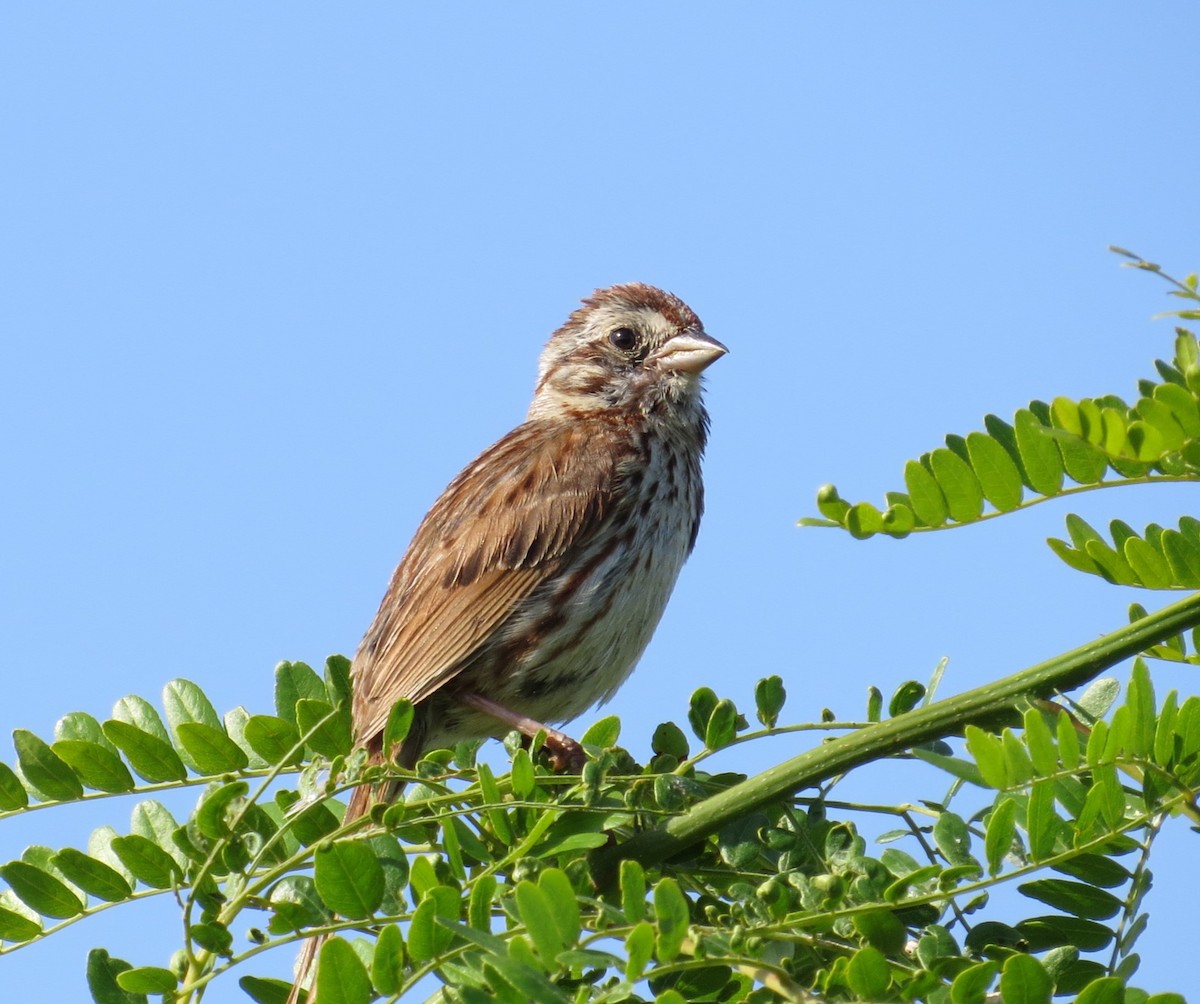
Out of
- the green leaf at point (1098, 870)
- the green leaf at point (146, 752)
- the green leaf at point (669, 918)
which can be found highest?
the green leaf at point (146, 752)

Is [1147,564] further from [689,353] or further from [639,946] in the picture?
Result: [689,353]

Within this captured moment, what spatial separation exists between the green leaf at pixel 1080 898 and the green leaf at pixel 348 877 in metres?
1.06

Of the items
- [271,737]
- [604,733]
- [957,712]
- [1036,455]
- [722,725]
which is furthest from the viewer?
[604,733]

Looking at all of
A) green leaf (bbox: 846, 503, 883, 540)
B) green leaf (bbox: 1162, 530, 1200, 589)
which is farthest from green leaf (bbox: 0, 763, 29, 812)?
green leaf (bbox: 1162, 530, 1200, 589)

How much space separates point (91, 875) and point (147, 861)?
0.55ft

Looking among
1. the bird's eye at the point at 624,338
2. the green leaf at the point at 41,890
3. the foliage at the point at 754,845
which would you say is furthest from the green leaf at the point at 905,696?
the bird's eye at the point at 624,338

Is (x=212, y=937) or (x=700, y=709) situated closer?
(x=212, y=937)

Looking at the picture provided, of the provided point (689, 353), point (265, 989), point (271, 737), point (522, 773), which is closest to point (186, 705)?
point (271, 737)

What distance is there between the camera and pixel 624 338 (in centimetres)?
632

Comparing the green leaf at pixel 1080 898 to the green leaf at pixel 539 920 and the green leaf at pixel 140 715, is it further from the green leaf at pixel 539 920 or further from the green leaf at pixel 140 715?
the green leaf at pixel 140 715

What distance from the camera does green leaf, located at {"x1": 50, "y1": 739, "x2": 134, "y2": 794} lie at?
300 centimetres

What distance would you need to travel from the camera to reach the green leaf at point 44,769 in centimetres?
297

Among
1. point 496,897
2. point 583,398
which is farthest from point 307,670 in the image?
point 583,398

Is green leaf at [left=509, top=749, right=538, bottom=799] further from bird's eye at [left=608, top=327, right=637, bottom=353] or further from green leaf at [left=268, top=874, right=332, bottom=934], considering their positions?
bird's eye at [left=608, top=327, right=637, bottom=353]
